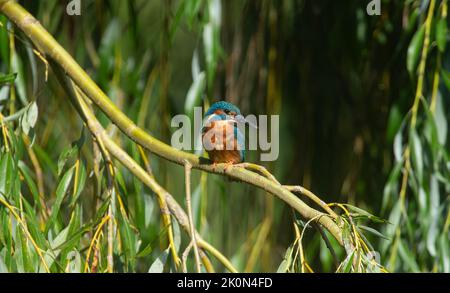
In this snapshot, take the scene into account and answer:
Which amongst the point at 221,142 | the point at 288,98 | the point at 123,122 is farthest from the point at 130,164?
the point at 288,98

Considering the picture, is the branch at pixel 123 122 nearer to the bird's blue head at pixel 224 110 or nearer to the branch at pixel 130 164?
the branch at pixel 130 164

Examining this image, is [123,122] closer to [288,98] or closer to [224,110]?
[224,110]

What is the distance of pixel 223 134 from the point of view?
2002 mm

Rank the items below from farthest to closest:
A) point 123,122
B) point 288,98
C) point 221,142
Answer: point 288,98 < point 221,142 < point 123,122

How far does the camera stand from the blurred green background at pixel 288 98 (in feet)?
7.06
